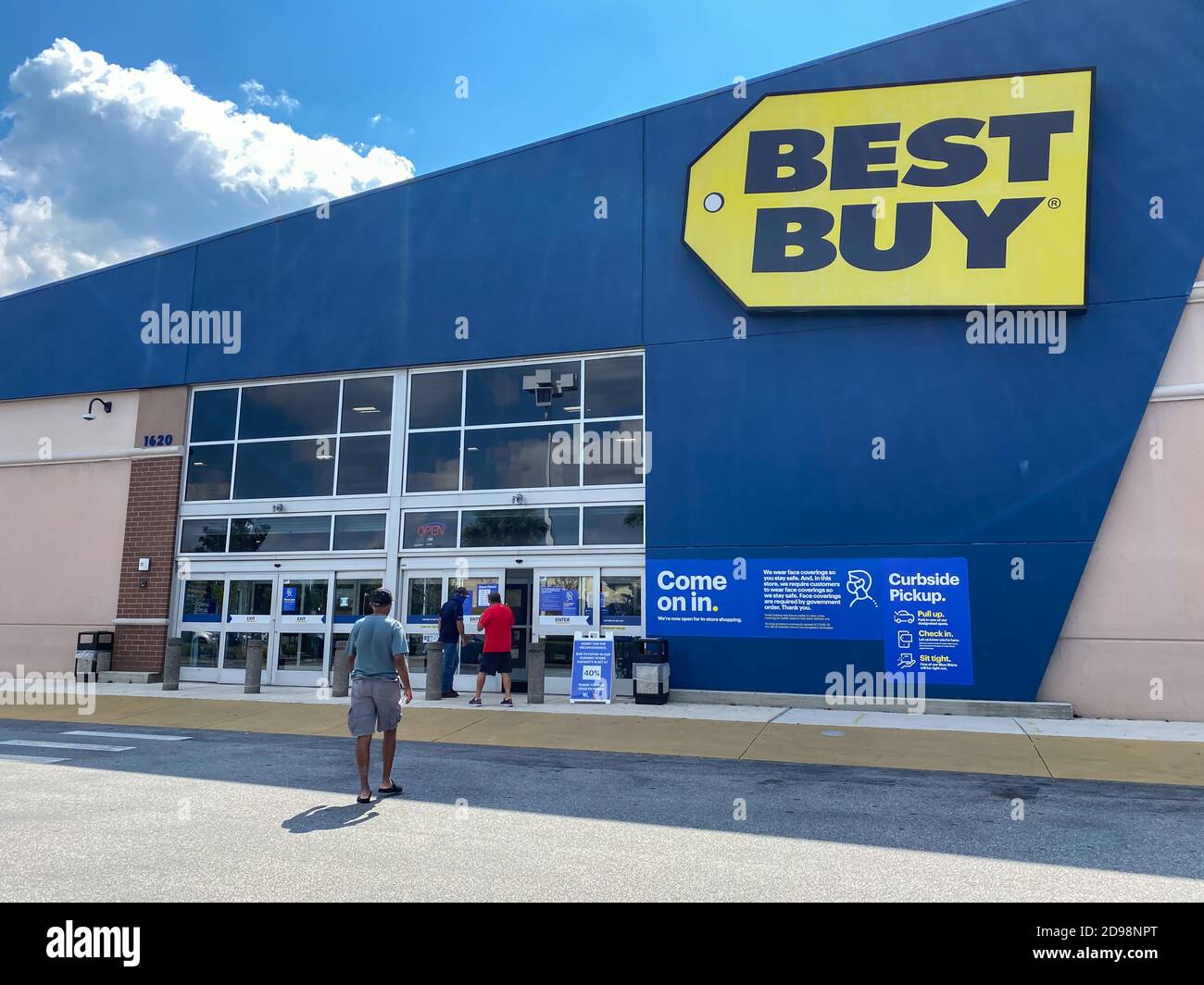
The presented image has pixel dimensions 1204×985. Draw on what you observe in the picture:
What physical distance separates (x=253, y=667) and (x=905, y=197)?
43.7 feet

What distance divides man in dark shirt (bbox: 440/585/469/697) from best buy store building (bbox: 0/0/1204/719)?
1.07 meters

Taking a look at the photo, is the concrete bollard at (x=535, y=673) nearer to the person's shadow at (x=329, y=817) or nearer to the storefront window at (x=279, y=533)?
the storefront window at (x=279, y=533)

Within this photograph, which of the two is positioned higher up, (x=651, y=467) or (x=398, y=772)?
(x=651, y=467)

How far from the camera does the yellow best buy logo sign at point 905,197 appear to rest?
12.9 m

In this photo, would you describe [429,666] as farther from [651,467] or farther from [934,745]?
[934,745]

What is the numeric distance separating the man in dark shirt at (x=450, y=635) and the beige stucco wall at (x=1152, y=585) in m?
8.91

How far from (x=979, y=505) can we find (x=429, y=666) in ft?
29.1

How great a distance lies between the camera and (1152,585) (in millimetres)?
12047

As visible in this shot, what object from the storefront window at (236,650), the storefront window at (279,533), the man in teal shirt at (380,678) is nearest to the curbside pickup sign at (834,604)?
the storefront window at (279,533)

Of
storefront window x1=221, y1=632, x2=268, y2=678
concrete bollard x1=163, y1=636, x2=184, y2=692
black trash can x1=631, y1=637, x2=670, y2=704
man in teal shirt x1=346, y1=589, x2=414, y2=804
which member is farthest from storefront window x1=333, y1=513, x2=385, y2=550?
man in teal shirt x1=346, y1=589, x2=414, y2=804

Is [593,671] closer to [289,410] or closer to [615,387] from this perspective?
[615,387]

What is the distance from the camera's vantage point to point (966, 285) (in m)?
13.1
